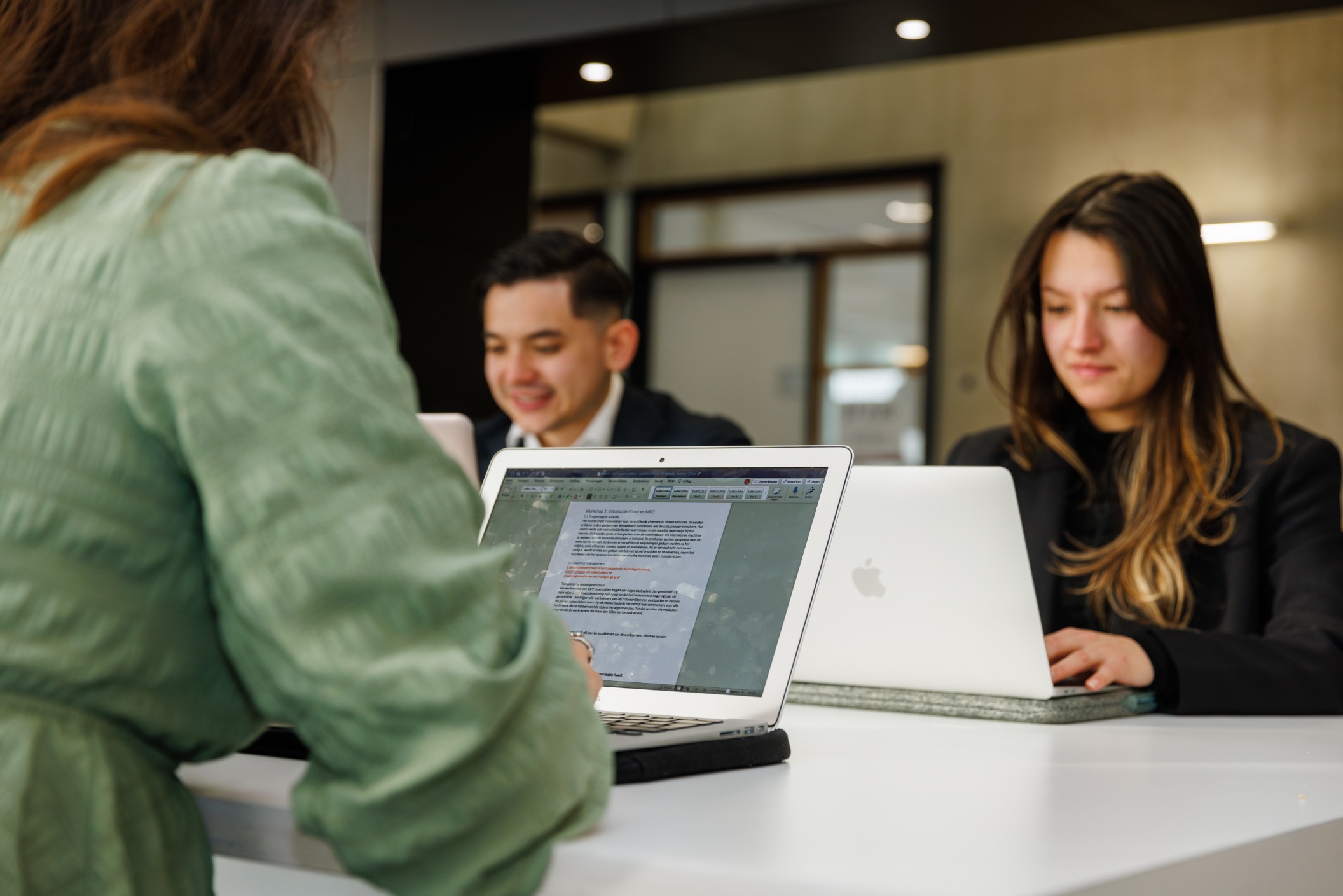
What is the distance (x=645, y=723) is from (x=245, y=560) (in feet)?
1.58

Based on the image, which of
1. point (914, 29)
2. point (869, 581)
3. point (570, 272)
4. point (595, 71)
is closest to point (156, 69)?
point (869, 581)

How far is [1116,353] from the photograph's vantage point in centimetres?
208

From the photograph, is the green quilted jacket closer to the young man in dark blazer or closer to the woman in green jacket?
the woman in green jacket

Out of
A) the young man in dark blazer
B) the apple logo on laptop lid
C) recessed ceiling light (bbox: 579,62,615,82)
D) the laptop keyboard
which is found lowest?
the laptop keyboard

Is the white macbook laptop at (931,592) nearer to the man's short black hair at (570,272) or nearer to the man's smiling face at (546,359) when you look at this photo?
→ the man's smiling face at (546,359)

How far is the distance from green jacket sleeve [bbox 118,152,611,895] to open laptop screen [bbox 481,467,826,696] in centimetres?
47

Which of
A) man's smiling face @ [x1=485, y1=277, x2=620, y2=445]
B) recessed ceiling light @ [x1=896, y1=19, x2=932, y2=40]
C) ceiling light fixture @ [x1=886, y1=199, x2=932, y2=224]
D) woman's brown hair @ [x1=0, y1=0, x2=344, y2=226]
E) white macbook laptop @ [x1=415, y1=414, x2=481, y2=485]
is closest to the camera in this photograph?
woman's brown hair @ [x1=0, y1=0, x2=344, y2=226]

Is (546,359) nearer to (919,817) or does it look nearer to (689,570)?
(689,570)

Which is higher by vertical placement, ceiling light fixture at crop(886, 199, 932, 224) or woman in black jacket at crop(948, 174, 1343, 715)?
ceiling light fixture at crop(886, 199, 932, 224)

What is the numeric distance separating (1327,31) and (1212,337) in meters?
5.04

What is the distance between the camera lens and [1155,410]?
83.2 inches

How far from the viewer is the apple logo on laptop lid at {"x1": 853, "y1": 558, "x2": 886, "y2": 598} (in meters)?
1.47

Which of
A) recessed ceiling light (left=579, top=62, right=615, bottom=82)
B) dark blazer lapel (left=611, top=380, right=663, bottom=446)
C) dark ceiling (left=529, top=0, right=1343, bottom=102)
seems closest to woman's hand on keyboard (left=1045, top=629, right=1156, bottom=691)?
dark blazer lapel (left=611, top=380, right=663, bottom=446)

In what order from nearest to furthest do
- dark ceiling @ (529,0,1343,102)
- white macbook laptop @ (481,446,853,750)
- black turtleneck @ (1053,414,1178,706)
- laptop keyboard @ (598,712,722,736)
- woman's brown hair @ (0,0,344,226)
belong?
woman's brown hair @ (0,0,344,226) → laptop keyboard @ (598,712,722,736) → white macbook laptop @ (481,446,853,750) → black turtleneck @ (1053,414,1178,706) → dark ceiling @ (529,0,1343,102)
